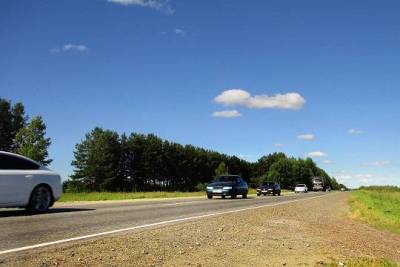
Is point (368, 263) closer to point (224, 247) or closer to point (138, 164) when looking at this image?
point (224, 247)

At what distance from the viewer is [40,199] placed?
1570 centimetres

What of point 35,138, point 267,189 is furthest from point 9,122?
point 267,189

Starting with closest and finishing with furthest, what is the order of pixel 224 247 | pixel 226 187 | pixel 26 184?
pixel 224 247
pixel 26 184
pixel 226 187

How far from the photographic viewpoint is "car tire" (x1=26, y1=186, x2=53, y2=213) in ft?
50.6

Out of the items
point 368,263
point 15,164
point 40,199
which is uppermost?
point 15,164

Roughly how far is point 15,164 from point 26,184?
24.0 inches

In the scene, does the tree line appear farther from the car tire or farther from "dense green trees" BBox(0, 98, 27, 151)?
the car tire

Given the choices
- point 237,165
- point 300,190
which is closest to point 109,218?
point 300,190

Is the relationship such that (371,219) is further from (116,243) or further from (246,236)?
(116,243)

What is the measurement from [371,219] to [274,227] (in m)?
10.4

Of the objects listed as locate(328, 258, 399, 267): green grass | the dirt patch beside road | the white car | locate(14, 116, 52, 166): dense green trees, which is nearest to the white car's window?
the white car

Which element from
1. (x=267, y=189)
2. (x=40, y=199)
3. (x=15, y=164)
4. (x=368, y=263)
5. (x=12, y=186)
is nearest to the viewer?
(x=368, y=263)

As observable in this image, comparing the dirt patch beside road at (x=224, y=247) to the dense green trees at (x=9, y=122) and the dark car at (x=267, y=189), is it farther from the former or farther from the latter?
the dense green trees at (x=9, y=122)

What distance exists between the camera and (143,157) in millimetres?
122688
